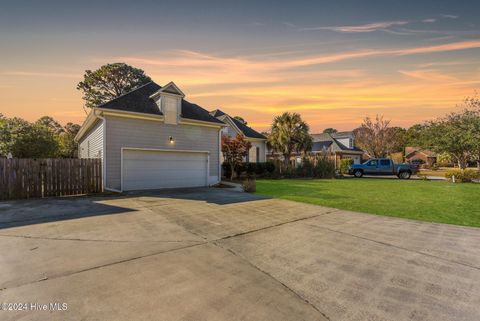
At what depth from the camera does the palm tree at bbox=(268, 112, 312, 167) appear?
22.2m

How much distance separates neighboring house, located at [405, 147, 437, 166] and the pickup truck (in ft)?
124

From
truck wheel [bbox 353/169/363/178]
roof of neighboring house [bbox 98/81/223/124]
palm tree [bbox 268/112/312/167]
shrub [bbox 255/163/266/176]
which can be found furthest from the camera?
truck wheel [bbox 353/169/363/178]

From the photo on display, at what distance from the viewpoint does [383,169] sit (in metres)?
21.9

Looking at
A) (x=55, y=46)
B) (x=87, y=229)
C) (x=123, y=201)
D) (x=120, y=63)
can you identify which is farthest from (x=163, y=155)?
(x=120, y=63)

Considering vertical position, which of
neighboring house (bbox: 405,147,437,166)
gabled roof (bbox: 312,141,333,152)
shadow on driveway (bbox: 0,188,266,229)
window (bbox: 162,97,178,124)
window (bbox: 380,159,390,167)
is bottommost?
shadow on driveway (bbox: 0,188,266,229)

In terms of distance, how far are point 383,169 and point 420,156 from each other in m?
43.5

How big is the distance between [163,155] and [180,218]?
7.17 m

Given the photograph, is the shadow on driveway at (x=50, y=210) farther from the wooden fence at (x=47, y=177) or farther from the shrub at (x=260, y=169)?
the shrub at (x=260, y=169)

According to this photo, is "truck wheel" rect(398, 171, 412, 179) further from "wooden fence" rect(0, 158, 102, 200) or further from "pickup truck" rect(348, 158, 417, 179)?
"wooden fence" rect(0, 158, 102, 200)

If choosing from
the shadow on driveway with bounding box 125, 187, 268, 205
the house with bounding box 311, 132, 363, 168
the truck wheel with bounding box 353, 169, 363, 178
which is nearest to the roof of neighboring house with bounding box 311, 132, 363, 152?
the house with bounding box 311, 132, 363, 168

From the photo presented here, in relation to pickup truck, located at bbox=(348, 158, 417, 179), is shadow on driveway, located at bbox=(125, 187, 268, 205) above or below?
below

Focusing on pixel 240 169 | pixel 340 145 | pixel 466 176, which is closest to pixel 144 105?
pixel 240 169

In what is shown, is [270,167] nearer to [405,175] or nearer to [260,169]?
[260,169]

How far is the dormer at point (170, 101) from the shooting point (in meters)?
12.6
